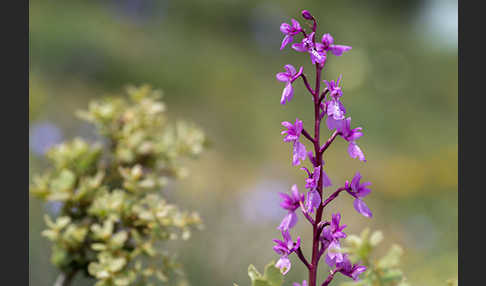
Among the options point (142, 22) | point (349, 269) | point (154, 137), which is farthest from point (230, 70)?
point (349, 269)

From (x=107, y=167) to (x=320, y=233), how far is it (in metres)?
1.00

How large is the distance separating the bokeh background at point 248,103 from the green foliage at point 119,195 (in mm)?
1202

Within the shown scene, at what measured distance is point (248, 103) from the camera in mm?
7367

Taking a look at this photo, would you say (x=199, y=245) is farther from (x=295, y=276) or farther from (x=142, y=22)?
(x=142, y=22)

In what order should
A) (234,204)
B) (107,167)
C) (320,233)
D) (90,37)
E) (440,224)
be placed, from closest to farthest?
(320,233), (107,167), (234,204), (440,224), (90,37)

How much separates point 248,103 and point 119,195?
5.83m

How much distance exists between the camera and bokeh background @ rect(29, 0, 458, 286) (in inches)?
155

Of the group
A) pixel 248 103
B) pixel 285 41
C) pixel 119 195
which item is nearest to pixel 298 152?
pixel 285 41

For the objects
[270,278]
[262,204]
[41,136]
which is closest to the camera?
[270,278]

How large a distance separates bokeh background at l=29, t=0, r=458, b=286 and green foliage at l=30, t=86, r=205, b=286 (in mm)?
1202

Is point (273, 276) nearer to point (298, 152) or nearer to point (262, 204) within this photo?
point (298, 152)

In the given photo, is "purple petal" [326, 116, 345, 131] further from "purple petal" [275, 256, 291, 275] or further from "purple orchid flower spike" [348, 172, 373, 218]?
"purple petal" [275, 256, 291, 275]

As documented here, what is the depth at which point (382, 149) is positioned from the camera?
22.3ft

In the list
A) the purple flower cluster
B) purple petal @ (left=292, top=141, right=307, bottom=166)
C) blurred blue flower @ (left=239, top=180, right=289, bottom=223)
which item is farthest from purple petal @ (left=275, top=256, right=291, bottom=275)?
blurred blue flower @ (left=239, top=180, right=289, bottom=223)
